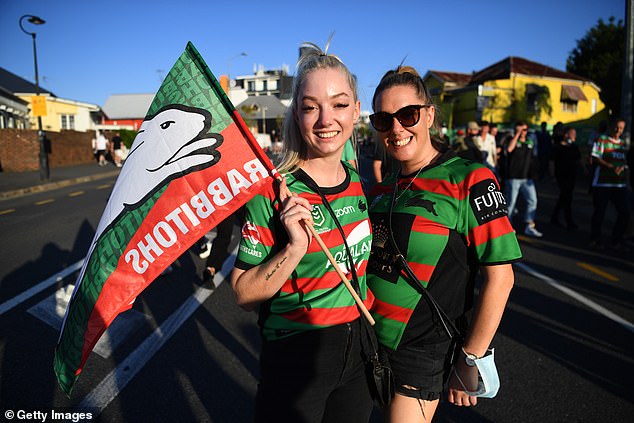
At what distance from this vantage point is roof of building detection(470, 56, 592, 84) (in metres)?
38.7

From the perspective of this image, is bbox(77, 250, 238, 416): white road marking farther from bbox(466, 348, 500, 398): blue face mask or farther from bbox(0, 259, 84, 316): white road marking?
bbox(466, 348, 500, 398): blue face mask

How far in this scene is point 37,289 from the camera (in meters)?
5.18

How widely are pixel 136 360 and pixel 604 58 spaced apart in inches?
2024

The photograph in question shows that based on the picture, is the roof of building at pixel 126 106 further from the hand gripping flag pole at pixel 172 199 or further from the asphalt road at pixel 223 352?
the hand gripping flag pole at pixel 172 199

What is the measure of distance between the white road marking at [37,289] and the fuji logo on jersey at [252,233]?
13.9ft

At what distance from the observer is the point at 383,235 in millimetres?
1919

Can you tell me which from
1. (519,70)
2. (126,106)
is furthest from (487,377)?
(126,106)

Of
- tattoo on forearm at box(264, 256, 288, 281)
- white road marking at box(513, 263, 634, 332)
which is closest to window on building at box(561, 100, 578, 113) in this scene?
white road marking at box(513, 263, 634, 332)

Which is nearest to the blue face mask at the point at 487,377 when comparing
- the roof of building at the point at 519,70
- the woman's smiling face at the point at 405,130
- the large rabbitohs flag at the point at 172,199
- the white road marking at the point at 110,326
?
the woman's smiling face at the point at 405,130

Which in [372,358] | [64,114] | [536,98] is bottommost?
[372,358]

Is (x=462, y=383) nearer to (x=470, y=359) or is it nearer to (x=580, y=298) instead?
(x=470, y=359)

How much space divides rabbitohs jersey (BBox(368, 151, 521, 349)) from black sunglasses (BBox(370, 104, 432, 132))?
0.73ft

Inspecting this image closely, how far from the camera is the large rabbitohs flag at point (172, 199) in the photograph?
5.67 feet

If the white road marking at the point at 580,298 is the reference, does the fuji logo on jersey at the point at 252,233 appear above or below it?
above
